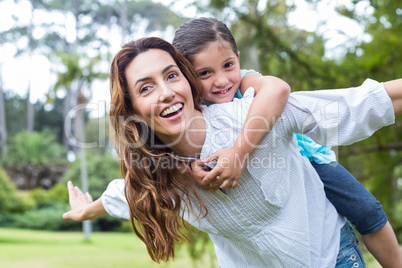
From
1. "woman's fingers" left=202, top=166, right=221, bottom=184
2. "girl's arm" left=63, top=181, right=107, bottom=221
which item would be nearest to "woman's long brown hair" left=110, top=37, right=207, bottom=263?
"woman's fingers" left=202, top=166, right=221, bottom=184

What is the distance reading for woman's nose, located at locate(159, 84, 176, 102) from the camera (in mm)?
1490

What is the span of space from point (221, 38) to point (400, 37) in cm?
223

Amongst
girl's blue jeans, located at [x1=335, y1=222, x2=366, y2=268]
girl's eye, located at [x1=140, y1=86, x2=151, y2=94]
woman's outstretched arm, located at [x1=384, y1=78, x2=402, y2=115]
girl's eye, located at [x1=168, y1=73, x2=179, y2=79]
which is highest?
woman's outstretched arm, located at [x1=384, y1=78, x2=402, y2=115]

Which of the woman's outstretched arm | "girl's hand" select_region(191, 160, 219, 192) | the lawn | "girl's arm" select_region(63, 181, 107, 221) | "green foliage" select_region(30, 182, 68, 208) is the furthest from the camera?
"green foliage" select_region(30, 182, 68, 208)

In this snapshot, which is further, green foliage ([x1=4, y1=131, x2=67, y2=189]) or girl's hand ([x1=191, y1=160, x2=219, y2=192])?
green foliage ([x1=4, y1=131, x2=67, y2=189])

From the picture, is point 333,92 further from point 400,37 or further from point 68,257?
point 68,257

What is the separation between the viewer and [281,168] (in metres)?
1.45

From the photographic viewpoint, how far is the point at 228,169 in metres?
1.38

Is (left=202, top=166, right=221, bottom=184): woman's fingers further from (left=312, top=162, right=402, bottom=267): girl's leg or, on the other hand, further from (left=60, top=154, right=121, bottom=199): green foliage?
(left=60, top=154, right=121, bottom=199): green foliage

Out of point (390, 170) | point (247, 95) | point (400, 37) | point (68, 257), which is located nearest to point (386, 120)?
point (247, 95)

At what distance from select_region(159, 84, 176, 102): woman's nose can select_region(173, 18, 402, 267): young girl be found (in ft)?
0.81

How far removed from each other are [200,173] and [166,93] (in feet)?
0.98

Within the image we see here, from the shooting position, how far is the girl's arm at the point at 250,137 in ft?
4.53

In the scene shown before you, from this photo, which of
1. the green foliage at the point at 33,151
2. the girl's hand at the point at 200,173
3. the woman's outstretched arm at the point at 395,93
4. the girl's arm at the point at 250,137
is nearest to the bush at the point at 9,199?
the green foliage at the point at 33,151
